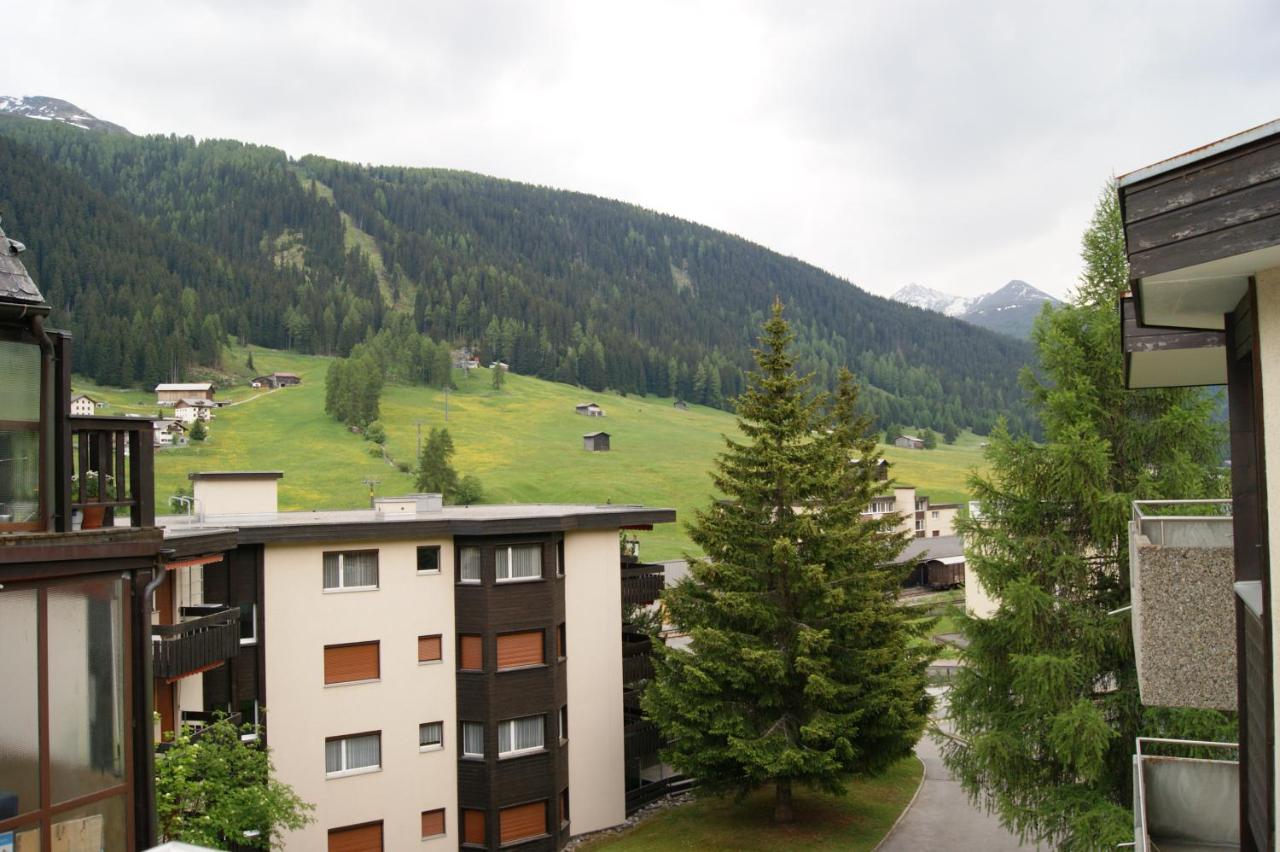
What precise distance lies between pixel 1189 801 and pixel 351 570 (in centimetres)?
2220

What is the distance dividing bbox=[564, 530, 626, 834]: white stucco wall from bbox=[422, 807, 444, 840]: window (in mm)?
3897

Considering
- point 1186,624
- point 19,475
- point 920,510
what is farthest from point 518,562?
point 920,510

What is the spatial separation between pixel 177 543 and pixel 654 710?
15.1 metres

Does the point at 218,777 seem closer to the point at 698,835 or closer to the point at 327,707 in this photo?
the point at 327,707

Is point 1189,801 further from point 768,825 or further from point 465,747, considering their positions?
point 465,747

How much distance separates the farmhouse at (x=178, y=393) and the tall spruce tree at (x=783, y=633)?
12397 centimetres

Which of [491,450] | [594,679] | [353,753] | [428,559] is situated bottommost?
[353,753]

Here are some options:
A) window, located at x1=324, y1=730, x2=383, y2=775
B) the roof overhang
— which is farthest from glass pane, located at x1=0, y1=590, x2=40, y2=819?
window, located at x1=324, y1=730, x2=383, y2=775

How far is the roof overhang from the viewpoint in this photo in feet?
25.6

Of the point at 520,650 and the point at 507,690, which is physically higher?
the point at 520,650

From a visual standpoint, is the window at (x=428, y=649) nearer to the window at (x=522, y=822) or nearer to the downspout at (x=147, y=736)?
the window at (x=522, y=822)

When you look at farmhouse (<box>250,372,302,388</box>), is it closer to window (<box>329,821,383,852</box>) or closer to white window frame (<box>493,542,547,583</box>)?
white window frame (<box>493,542,547,583</box>)

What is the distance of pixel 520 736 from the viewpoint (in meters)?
28.0

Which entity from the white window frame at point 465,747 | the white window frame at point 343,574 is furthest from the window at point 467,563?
→ the white window frame at point 465,747
